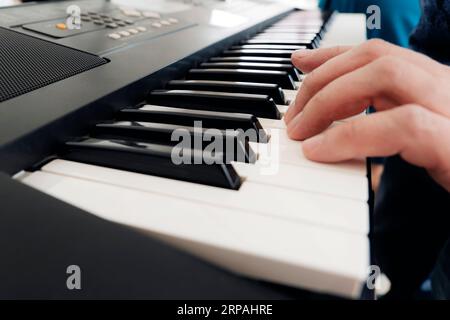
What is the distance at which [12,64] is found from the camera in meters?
0.54

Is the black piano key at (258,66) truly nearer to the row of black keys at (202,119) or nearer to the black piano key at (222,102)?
the row of black keys at (202,119)

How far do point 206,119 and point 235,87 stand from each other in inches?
5.4

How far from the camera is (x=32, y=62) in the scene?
21.8 inches

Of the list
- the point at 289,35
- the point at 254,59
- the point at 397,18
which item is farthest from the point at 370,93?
the point at 397,18

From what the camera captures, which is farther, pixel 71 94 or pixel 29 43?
pixel 29 43

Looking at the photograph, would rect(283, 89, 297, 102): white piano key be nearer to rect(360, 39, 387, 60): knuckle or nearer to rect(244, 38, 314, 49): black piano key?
rect(360, 39, 387, 60): knuckle

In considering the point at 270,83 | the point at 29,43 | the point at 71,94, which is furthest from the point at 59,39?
the point at 270,83

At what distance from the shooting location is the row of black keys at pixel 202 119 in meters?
0.40

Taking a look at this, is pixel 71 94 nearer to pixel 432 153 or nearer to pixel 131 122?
pixel 131 122

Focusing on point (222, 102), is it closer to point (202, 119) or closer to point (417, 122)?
point (202, 119)
